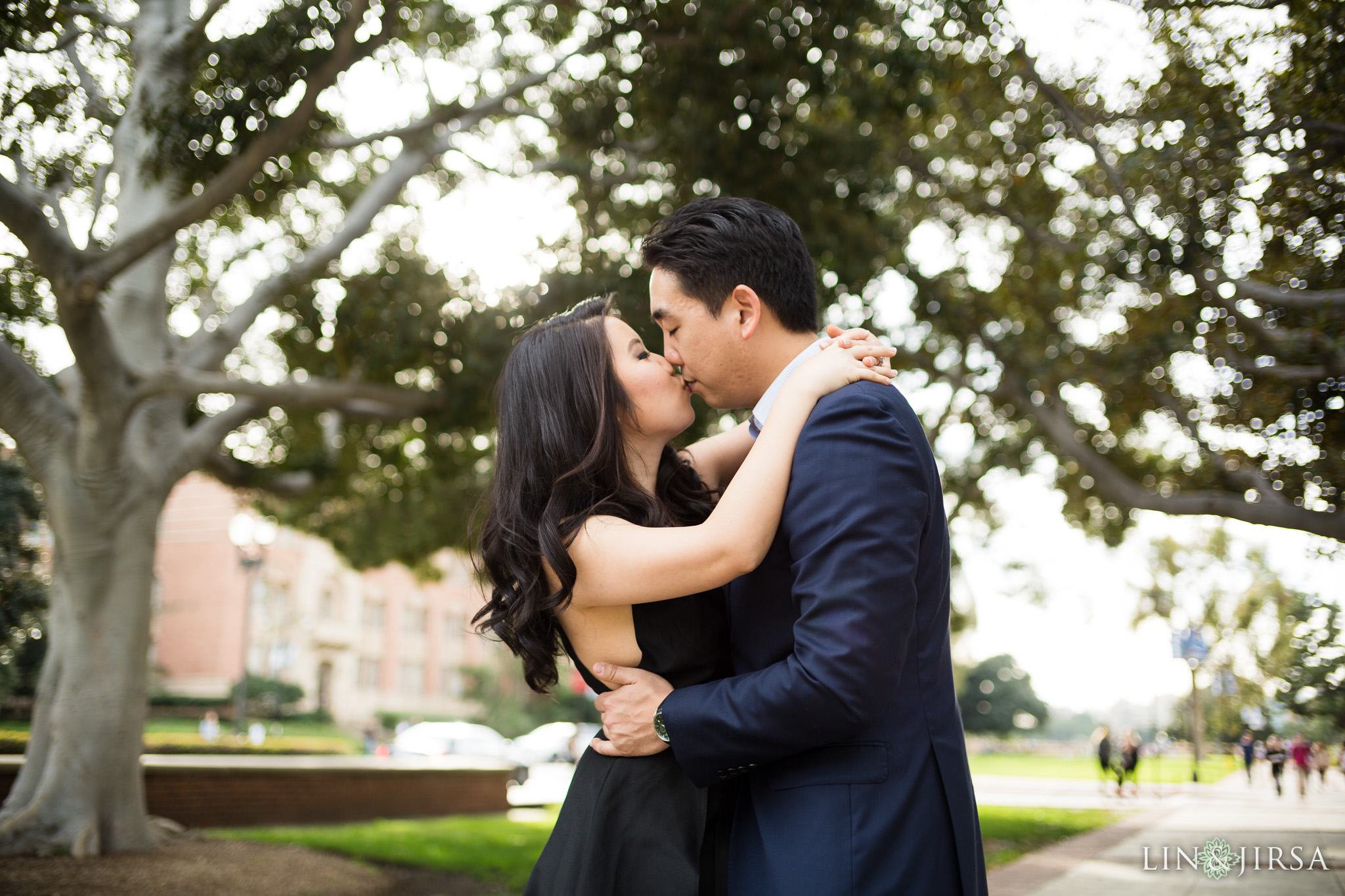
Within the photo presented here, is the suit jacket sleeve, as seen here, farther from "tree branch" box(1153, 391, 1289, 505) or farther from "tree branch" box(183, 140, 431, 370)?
"tree branch" box(183, 140, 431, 370)


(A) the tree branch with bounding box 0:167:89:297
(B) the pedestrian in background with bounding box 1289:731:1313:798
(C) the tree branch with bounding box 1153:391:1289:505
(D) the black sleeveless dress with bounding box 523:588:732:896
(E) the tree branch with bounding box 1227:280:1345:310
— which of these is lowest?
(B) the pedestrian in background with bounding box 1289:731:1313:798

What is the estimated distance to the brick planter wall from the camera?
11.6 metres

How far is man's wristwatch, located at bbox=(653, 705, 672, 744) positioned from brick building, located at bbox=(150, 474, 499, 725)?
34331mm

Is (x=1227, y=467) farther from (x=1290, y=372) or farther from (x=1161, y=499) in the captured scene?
(x=1290, y=372)

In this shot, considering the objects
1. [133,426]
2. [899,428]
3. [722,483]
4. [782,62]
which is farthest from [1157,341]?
[133,426]

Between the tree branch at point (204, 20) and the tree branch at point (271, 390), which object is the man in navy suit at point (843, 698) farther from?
the tree branch at point (204, 20)

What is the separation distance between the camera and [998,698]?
176 ft

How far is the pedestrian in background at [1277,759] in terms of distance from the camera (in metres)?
7.28

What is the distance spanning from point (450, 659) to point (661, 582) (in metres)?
56.2

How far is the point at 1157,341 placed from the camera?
10805mm

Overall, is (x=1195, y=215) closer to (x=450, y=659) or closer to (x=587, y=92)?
(x=587, y=92)

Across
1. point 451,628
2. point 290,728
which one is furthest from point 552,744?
point 451,628

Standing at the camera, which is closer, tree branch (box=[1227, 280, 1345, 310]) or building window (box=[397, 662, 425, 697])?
tree branch (box=[1227, 280, 1345, 310])

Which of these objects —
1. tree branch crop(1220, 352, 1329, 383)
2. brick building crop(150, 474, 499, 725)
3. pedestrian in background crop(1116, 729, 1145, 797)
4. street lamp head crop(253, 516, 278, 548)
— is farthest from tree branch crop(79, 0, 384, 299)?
brick building crop(150, 474, 499, 725)
